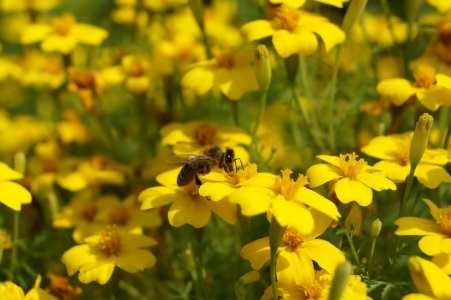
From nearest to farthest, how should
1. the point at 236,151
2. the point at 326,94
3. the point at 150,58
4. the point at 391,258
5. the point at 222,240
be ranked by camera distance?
the point at 391,258 < the point at 236,151 < the point at 222,240 < the point at 326,94 < the point at 150,58

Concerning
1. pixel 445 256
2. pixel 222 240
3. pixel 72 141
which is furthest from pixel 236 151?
pixel 72 141

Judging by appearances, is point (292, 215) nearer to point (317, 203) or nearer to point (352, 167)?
point (317, 203)

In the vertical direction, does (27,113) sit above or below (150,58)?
below

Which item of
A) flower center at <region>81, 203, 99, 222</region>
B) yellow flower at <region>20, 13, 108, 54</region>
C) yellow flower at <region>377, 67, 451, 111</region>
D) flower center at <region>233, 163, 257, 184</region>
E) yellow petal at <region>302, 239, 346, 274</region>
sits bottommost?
flower center at <region>81, 203, 99, 222</region>

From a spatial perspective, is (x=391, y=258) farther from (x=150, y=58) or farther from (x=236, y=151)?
(x=150, y=58)

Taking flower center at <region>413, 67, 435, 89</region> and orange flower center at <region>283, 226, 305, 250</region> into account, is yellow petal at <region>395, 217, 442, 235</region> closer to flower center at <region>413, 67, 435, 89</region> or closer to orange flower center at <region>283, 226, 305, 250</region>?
orange flower center at <region>283, 226, 305, 250</region>

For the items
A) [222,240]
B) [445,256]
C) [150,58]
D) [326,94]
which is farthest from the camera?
[150,58]

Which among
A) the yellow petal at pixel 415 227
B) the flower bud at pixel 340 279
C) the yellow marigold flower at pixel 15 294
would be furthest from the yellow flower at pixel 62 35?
the flower bud at pixel 340 279

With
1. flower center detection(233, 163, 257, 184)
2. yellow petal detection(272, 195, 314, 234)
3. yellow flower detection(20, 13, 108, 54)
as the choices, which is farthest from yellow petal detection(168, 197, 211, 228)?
yellow flower detection(20, 13, 108, 54)
